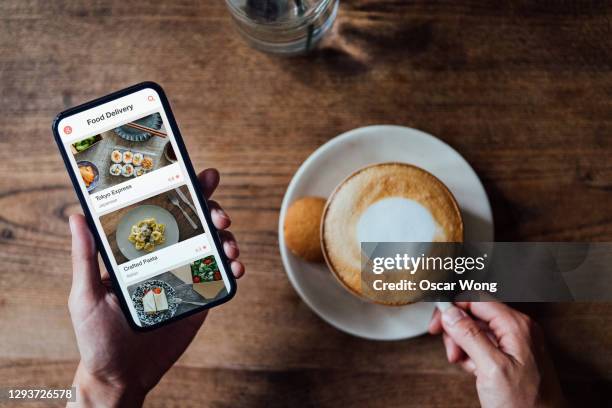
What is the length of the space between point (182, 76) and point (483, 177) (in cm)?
54

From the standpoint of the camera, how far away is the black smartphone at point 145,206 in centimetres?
74

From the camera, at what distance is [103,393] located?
2.75 feet

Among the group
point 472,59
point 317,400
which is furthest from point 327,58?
point 317,400

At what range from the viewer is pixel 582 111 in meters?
0.93

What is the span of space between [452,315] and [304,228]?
0.86ft

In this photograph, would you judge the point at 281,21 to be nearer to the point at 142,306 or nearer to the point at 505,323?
the point at 142,306

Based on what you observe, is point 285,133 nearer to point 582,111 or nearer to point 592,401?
point 582,111

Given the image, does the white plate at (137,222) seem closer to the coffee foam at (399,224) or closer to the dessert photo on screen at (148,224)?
the dessert photo on screen at (148,224)

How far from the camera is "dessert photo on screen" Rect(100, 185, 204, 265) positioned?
753 millimetres

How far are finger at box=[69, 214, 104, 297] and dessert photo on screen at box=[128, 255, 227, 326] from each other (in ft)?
0.22

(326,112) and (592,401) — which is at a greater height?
(326,112)

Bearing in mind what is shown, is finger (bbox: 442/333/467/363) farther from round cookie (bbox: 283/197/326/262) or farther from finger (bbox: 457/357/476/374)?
round cookie (bbox: 283/197/326/262)

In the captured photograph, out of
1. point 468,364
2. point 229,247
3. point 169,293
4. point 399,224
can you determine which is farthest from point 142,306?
point 468,364

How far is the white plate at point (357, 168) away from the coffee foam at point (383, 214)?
8 cm
